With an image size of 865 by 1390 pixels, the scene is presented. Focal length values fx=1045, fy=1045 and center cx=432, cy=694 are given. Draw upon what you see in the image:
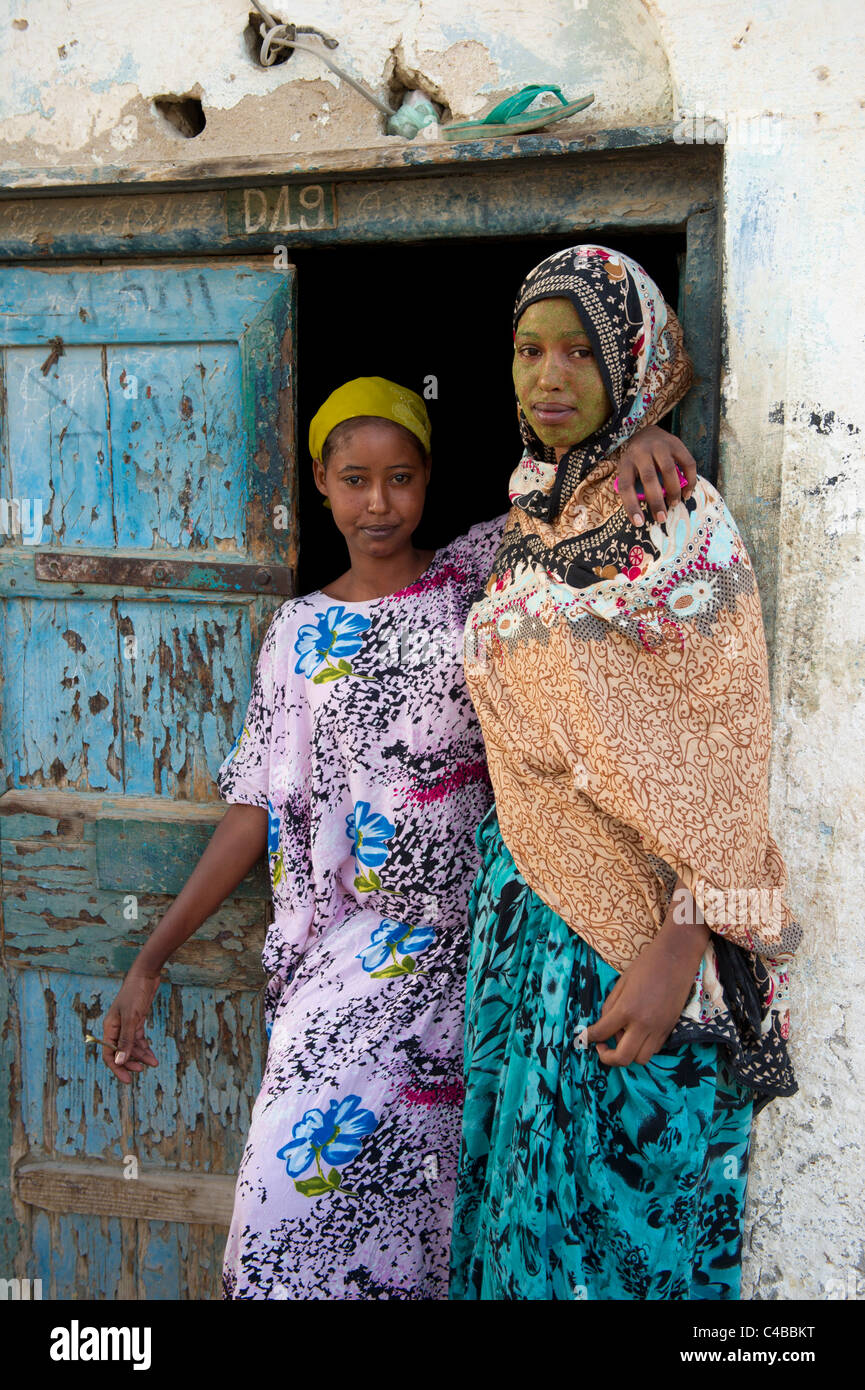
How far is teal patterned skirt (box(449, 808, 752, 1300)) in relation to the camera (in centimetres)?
156

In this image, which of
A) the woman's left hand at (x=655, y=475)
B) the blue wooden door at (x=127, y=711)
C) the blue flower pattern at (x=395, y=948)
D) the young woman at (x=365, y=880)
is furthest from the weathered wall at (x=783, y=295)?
the blue flower pattern at (x=395, y=948)

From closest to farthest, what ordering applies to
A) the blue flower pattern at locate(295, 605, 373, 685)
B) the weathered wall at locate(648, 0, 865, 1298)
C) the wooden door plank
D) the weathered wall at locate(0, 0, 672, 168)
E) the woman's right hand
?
the weathered wall at locate(648, 0, 865, 1298) < the weathered wall at locate(0, 0, 672, 168) < the blue flower pattern at locate(295, 605, 373, 685) < the woman's right hand < the wooden door plank

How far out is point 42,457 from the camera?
87.4 inches

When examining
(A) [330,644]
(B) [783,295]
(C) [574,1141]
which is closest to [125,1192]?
(C) [574,1141]

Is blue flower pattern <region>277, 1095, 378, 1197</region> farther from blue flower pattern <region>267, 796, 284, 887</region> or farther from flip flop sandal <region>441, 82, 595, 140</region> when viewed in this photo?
flip flop sandal <region>441, 82, 595, 140</region>

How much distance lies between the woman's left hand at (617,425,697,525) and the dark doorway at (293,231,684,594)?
1446 millimetres

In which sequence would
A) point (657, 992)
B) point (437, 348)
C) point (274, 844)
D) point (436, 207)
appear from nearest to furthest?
point (657, 992)
point (436, 207)
point (274, 844)
point (437, 348)

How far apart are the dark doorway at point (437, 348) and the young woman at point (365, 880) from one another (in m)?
0.90

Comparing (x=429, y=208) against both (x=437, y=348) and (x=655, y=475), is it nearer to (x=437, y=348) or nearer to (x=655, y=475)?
(x=655, y=475)

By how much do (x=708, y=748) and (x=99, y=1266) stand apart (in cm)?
189

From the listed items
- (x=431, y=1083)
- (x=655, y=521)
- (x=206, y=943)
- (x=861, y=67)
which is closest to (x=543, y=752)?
(x=655, y=521)

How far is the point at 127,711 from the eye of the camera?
2.26m

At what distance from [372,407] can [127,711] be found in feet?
2.81

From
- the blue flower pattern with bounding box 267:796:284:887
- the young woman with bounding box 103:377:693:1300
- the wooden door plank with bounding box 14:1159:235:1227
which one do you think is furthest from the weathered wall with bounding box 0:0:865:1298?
the wooden door plank with bounding box 14:1159:235:1227
